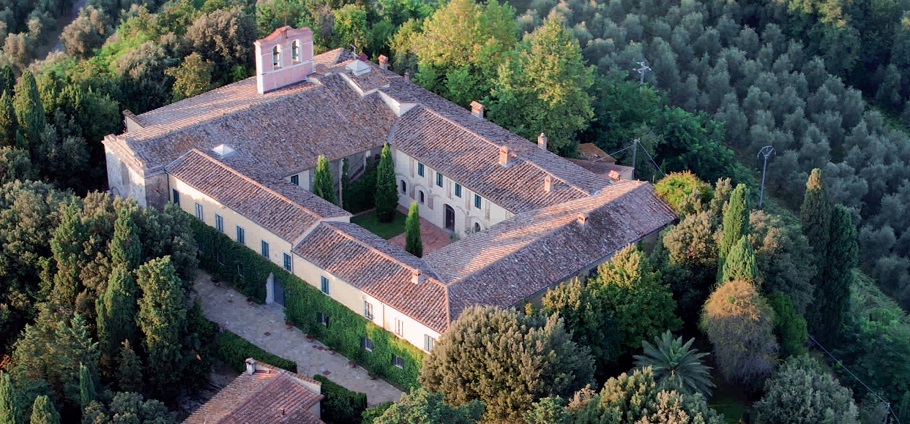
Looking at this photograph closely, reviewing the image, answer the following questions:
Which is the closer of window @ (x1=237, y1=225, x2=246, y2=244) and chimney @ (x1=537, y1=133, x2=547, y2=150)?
window @ (x1=237, y1=225, x2=246, y2=244)

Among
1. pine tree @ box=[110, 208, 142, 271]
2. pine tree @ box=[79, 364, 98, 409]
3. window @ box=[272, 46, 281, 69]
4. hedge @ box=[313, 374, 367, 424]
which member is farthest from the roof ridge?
pine tree @ box=[79, 364, 98, 409]

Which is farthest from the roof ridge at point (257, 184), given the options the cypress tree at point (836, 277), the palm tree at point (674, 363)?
the cypress tree at point (836, 277)

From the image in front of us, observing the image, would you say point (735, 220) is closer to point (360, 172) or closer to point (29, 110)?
point (360, 172)

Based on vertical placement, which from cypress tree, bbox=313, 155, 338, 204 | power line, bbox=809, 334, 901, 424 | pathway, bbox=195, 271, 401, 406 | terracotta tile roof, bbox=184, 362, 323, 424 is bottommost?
power line, bbox=809, 334, 901, 424

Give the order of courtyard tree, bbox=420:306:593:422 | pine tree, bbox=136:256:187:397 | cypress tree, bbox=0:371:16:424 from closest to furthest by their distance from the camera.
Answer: cypress tree, bbox=0:371:16:424 < courtyard tree, bbox=420:306:593:422 < pine tree, bbox=136:256:187:397

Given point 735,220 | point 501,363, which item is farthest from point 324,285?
point 735,220

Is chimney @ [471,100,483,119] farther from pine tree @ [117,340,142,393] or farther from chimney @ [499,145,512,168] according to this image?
pine tree @ [117,340,142,393]

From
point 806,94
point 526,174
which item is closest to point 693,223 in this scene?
point 526,174
